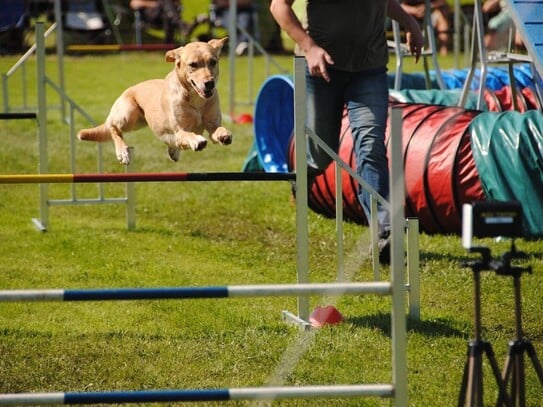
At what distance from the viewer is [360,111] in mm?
6012

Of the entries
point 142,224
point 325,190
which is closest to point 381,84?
point 325,190

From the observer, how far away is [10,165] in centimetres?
1159

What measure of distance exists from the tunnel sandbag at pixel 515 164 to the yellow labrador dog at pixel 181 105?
117 inches

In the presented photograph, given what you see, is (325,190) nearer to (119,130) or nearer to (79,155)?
(119,130)

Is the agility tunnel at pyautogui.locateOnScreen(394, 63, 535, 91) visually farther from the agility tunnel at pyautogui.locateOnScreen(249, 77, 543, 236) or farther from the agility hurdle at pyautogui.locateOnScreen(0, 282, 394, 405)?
the agility hurdle at pyautogui.locateOnScreen(0, 282, 394, 405)

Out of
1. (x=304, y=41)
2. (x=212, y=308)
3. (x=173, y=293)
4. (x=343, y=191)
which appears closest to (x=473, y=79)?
(x=343, y=191)

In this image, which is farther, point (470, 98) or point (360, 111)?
point (470, 98)

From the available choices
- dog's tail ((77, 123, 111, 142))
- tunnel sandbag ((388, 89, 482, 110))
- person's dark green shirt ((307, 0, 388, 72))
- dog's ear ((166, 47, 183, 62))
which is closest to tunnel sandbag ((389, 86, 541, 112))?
tunnel sandbag ((388, 89, 482, 110))

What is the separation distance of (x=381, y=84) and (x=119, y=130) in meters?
1.53

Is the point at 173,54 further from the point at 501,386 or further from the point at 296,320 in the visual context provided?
the point at 501,386

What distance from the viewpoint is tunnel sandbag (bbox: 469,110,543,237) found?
7.50 meters

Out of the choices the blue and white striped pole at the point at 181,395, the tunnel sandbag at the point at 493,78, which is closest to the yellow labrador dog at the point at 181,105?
the blue and white striped pole at the point at 181,395

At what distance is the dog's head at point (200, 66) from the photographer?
4.71m

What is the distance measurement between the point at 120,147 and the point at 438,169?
318 centimetres
